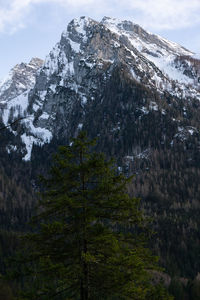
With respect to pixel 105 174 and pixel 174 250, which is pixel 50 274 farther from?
pixel 174 250

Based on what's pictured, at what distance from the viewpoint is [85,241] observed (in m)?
16.4

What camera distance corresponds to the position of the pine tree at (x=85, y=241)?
1536 centimetres

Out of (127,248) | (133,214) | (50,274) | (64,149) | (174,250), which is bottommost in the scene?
(174,250)

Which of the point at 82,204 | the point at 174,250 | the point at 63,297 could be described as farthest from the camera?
the point at 174,250

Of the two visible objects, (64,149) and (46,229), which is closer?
(46,229)

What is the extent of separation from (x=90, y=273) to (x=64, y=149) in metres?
5.97

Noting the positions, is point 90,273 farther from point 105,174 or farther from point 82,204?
point 105,174

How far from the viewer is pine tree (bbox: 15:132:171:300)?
1536cm

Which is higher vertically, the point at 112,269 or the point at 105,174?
the point at 105,174

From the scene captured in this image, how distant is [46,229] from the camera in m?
15.8

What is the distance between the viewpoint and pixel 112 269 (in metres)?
16.0

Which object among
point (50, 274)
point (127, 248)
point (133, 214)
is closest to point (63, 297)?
point (50, 274)

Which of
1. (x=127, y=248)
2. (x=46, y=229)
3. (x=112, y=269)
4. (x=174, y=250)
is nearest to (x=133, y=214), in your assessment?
(x=127, y=248)

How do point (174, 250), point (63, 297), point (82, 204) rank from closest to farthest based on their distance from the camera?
point (63, 297), point (82, 204), point (174, 250)
